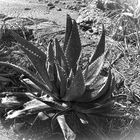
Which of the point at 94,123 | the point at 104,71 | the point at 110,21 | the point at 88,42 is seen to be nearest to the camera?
the point at 94,123

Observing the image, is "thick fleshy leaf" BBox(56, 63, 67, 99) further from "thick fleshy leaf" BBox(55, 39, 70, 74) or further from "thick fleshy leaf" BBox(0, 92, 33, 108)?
"thick fleshy leaf" BBox(0, 92, 33, 108)

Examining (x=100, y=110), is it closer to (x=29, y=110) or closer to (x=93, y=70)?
(x=93, y=70)

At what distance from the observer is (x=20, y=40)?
216cm

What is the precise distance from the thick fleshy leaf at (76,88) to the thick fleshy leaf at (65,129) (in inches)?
5.6

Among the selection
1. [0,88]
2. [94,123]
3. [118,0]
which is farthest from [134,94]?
[118,0]

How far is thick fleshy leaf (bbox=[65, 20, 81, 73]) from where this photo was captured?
2277 mm

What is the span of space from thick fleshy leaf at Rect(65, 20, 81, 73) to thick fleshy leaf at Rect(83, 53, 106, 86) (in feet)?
0.48

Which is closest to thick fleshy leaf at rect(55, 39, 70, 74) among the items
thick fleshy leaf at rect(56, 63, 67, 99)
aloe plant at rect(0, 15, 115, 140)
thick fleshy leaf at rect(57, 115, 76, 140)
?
aloe plant at rect(0, 15, 115, 140)

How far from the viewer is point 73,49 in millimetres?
2301

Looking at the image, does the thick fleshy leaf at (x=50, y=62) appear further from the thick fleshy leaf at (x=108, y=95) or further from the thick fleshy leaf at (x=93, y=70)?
the thick fleshy leaf at (x=108, y=95)

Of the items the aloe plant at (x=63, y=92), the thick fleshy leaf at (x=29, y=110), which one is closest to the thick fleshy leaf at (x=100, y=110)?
the aloe plant at (x=63, y=92)

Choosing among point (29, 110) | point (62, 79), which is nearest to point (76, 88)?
point (62, 79)

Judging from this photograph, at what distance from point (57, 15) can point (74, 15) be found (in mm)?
225

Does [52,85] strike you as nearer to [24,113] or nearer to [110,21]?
[24,113]
